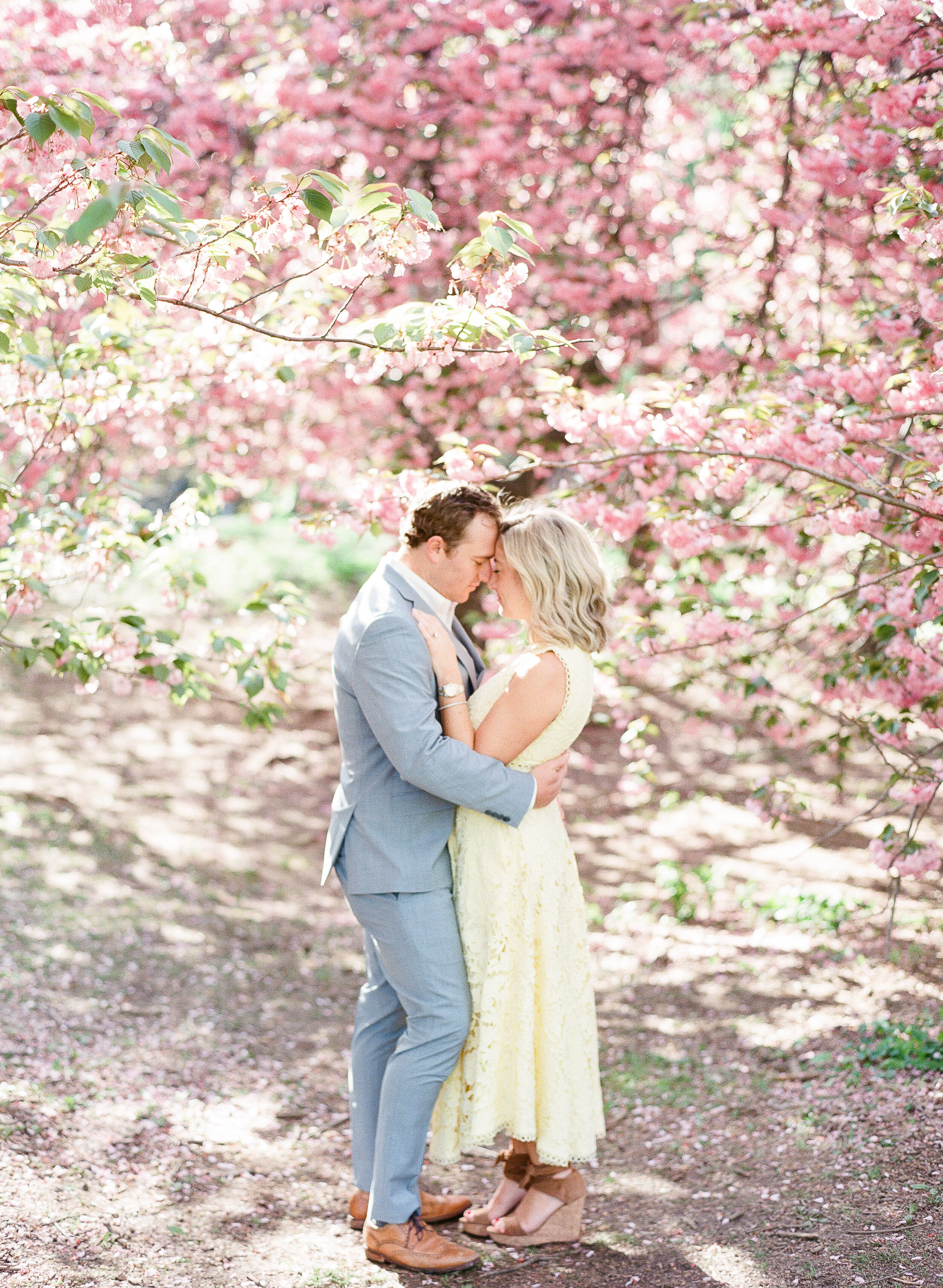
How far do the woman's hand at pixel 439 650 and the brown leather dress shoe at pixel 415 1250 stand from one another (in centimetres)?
127

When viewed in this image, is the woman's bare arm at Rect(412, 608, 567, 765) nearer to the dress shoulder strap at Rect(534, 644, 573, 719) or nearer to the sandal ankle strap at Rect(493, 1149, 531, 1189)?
the dress shoulder strap at Rect(534, 644, 573, 719)

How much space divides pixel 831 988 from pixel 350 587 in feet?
23.0

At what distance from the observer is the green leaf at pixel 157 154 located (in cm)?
211

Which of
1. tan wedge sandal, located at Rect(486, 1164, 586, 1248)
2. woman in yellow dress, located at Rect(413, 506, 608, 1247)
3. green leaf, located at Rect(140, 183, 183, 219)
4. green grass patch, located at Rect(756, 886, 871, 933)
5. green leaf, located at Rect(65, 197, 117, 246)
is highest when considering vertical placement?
green leaf, located at Rect(140, 183, 183, 219)

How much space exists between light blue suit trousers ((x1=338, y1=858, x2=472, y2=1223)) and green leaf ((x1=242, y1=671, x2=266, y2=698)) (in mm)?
856

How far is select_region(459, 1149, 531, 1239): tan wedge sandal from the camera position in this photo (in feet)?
9.09

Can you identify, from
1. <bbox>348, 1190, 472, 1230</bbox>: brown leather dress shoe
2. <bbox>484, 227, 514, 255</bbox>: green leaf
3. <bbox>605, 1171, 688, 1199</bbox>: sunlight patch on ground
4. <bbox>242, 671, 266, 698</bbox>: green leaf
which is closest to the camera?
<bbox>484, 227, 514, 255</bbox>: green leaf

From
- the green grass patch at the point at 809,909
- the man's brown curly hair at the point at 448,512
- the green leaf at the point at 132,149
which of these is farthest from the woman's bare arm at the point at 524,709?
the green grass patch at the point at 809,909

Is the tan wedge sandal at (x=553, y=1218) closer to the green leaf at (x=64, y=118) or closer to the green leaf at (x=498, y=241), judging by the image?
the green leaf at (x=498, y=241)

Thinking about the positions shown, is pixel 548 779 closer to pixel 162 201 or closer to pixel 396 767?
pixel 396 767

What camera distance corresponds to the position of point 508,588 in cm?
269

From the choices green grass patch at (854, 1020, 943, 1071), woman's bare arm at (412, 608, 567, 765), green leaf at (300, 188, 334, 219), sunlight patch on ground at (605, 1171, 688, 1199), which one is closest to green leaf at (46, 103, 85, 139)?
green leaf at (300, 188, 334, 219)

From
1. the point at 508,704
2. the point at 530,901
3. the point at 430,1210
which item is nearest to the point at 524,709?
the point at 508,704

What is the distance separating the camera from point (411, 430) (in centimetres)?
670
